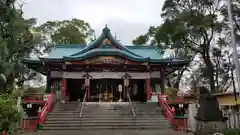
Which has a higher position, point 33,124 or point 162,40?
point 162,40

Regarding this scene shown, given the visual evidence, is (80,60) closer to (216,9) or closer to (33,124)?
(33,124)

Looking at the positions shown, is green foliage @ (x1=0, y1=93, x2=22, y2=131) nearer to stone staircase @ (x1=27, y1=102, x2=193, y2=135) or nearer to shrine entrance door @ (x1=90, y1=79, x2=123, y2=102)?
stone staircase @ (x1=27, y1=102, x2=193, y2=135)

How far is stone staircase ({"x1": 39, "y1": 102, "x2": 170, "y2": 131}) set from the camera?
16391 mm

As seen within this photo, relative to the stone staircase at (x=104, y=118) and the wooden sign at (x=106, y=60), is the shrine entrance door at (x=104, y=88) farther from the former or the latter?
the stone staircase at (x=104, y=118)

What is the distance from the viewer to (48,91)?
2358cm

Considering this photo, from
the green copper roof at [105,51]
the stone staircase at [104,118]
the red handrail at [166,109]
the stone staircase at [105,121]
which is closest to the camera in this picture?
the stone staircase at [105,121]

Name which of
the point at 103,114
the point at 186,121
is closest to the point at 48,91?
the point at 103,114

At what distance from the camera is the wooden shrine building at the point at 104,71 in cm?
2302

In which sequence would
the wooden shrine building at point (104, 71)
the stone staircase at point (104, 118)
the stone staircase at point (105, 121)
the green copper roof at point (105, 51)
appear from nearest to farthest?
1. the stone staircase at point (105, 121)
2. the stone staircase at point (104, 118)
3. the green copper roof at point (105, 51)
4. the wooden shrine building at point (104, 71)

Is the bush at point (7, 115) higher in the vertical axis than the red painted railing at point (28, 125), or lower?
higher

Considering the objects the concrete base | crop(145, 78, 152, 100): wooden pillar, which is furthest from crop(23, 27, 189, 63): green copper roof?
the concrete base

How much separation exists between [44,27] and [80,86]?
15.7 meters

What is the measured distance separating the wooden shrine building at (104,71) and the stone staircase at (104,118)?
3425 millimetres

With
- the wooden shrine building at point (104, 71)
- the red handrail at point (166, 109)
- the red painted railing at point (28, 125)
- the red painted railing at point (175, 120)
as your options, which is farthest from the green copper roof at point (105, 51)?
the red painted railing at point (28, 125)
